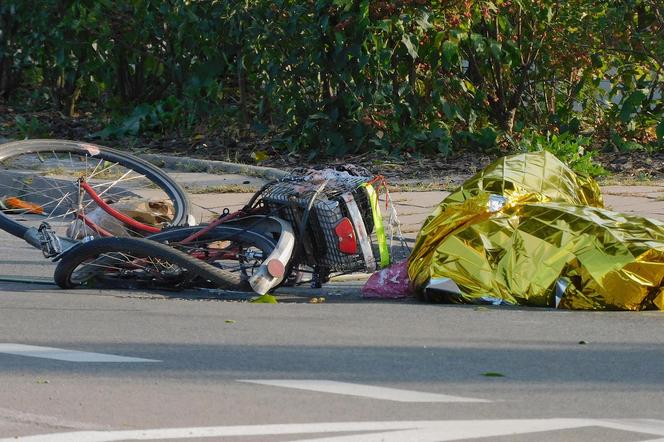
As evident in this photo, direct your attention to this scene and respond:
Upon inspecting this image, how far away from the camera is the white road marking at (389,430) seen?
13.4 feet

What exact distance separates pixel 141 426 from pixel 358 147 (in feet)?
28.7

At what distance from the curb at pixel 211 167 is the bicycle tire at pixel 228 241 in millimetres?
4382

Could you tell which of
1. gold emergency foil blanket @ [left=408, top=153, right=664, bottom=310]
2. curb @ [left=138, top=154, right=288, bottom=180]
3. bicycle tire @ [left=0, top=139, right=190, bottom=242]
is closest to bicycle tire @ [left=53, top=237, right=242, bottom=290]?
bicycle tire @ [left=0, top=139, right=190, bottom=242]

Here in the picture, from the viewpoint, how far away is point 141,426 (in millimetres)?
4215

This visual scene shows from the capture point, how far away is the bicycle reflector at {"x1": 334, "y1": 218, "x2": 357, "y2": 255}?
6848 millimetres

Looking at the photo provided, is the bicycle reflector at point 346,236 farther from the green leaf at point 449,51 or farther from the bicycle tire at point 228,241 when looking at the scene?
the green leaf at point 449,51

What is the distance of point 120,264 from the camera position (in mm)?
7016

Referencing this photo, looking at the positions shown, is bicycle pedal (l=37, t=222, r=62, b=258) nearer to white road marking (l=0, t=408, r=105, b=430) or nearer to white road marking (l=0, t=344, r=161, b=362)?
white road marking (l=0, t=344, r=161, b=362)

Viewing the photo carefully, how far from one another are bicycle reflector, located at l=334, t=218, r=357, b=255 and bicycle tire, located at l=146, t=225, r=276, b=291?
1.21ft

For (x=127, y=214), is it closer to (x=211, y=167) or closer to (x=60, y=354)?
(x=60, y=354)

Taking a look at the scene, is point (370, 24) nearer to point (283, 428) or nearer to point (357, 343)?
point (357, 343)

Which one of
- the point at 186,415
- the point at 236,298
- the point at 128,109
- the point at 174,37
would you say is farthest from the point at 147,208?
the point at 128,109

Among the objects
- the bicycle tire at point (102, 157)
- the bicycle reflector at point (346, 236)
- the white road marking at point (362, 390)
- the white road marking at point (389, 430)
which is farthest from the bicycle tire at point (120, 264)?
the white road marking at point (389, 430)

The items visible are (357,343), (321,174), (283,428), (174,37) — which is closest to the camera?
(283,428)
